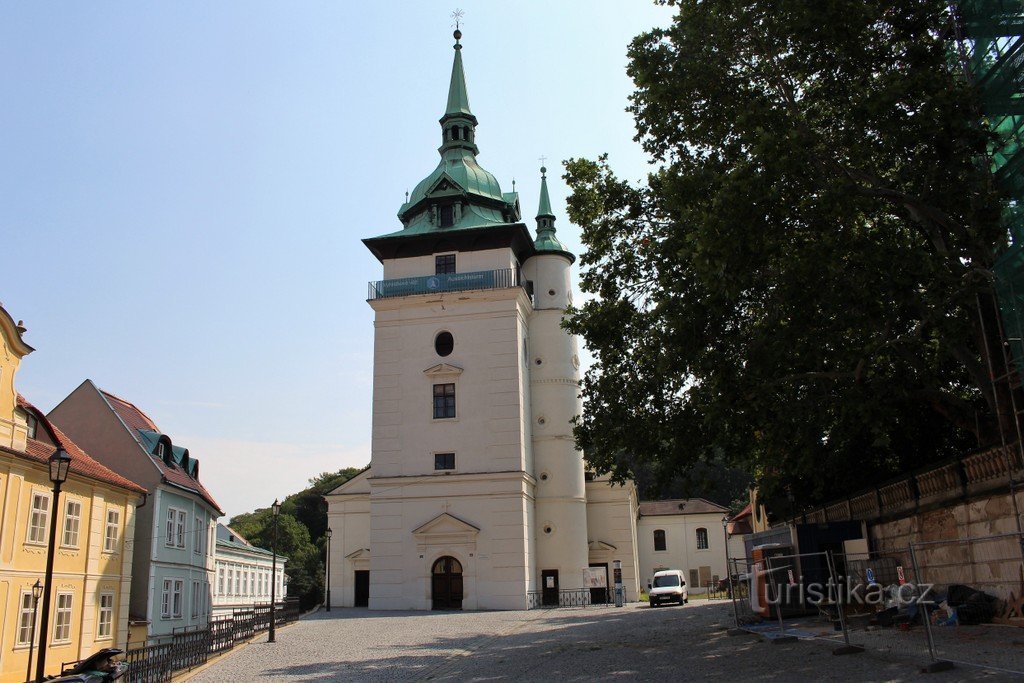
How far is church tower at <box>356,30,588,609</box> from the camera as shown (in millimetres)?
39250

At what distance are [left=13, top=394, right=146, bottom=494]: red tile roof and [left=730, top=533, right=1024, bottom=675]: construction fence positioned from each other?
675 inches

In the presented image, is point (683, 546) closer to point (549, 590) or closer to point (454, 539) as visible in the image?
point (549, 590)

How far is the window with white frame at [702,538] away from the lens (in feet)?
235

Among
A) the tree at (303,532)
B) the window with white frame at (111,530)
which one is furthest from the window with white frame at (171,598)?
the tree at (303,532)

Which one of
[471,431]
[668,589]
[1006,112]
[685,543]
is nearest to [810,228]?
[1006,112]

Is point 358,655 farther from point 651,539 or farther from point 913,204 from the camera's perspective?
point 651,539

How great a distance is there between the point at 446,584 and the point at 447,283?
47.4ft

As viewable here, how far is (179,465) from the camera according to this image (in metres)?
35.8

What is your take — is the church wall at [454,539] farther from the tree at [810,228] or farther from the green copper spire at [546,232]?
the tree at [810,228]

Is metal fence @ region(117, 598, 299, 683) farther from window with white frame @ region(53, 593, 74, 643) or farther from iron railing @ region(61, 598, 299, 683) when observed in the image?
window with white frame @ region(53, 593, 74, 643)

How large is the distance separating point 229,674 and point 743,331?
13.6 m

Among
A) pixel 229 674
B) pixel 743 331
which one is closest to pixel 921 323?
pixel 743 331

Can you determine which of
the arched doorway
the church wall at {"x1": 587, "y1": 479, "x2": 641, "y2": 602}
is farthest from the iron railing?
the church wall at {"x1": 587, "y1": 479, "x2": 641, "y2": 602}

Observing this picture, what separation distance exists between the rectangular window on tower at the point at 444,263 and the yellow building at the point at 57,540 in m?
18.9
